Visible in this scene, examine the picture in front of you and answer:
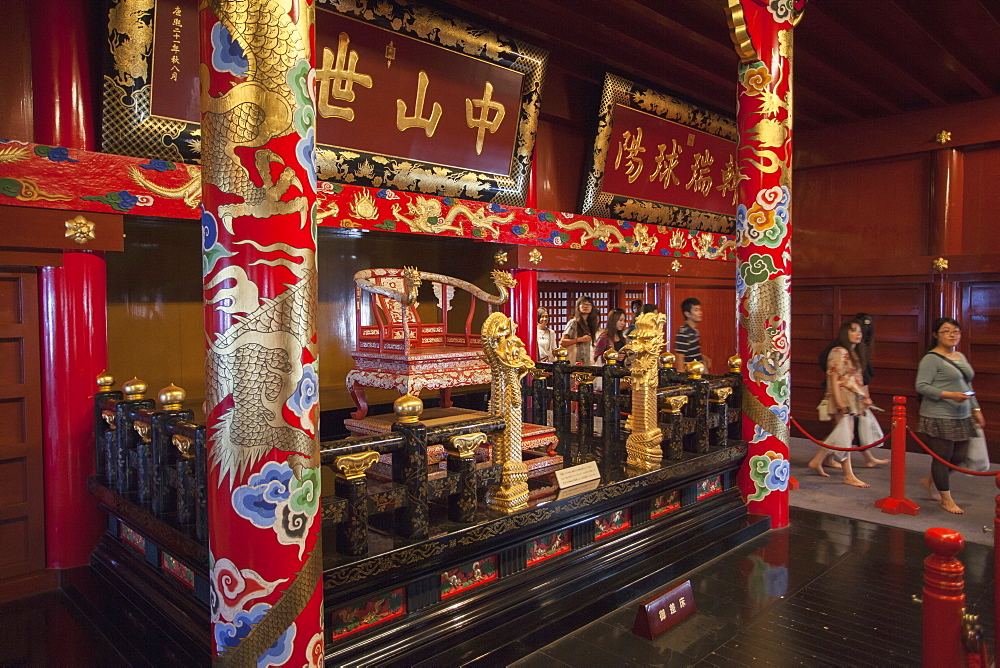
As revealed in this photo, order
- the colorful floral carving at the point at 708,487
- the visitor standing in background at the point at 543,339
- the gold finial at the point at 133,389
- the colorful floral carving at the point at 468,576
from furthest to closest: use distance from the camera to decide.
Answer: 1. the visitor standing in background at the point at 543,339
2. the colorful floral carving at the point at 708,487
3. the gold finial at the point at 133,389
4. the colorful floral carving at the point at 468,576

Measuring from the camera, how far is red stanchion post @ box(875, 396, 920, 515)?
3.92 metres

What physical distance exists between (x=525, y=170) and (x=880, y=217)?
4.09 meters

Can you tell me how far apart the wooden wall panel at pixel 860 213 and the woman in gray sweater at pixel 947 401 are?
2.72m

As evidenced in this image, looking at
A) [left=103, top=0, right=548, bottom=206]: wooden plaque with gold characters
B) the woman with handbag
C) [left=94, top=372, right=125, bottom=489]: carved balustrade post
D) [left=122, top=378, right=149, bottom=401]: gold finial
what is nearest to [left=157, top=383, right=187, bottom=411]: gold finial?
[left=122, top=378, right=149, bottom=401]: gold finial

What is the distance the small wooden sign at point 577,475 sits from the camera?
2.69 metres

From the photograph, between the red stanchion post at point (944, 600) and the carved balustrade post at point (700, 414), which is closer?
the red stanchion post at point (944, 600)

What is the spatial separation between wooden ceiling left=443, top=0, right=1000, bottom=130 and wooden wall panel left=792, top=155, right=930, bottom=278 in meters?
0.74

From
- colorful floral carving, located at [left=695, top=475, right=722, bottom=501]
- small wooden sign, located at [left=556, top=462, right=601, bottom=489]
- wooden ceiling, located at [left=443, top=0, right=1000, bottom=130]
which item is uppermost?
wooden ceiling, located at [left=443, top=0, right=1000, bottom=130]

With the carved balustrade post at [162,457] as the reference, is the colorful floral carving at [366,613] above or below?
below

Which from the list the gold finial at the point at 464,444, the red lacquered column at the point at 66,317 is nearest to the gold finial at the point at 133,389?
the red lacquered column at the point at 66,317

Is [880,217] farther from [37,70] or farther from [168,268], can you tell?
[37,70]

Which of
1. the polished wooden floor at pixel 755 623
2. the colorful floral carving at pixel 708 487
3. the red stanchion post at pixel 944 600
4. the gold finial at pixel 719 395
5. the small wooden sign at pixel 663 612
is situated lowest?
the polished wooden floor at pixel 755 623

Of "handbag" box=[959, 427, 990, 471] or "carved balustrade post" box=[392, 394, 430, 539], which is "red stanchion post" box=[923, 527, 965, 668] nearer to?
"carved balustrade post" box=[392, 394, 430, 539]

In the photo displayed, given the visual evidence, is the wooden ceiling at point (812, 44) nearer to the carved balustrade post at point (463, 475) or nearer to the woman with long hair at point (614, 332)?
the woman with long hair at point (614, 332)
